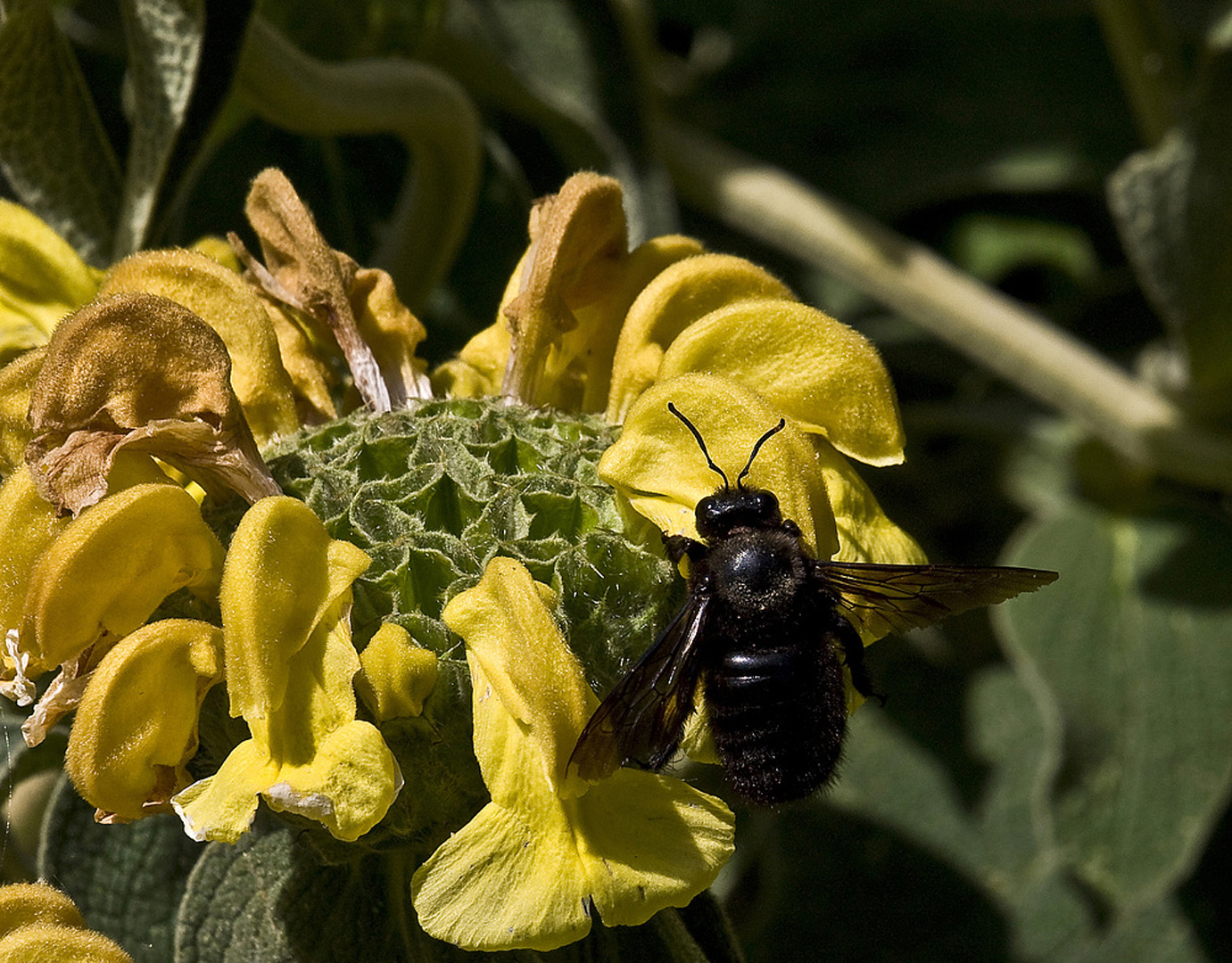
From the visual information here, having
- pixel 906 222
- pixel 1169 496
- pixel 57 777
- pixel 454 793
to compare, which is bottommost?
pixel 1169 496

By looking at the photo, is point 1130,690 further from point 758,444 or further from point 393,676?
point 393,676

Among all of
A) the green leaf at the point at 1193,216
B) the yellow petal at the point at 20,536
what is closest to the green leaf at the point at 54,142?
the yellow petal at the point at 20,536

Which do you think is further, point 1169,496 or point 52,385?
point 1169,496

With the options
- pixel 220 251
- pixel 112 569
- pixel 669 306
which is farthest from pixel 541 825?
pixel 220 251

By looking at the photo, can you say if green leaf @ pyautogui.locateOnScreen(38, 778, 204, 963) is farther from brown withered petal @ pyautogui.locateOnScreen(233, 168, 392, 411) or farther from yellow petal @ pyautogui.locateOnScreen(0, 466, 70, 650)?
brown withered petal @ pyautogui.locateOnScreen(233, 168, 392, 411)

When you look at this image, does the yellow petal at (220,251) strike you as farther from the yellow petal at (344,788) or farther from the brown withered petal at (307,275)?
the yellow petal at (344,788)

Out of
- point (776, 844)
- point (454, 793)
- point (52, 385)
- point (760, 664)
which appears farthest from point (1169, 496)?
point (52, 385)

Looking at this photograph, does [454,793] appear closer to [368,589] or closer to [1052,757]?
[368,589]

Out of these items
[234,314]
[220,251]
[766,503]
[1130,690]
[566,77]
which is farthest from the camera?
[1130,690]
